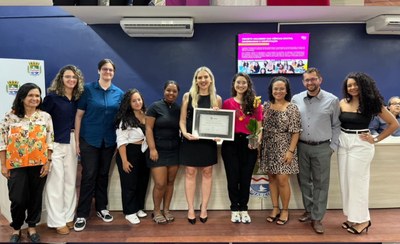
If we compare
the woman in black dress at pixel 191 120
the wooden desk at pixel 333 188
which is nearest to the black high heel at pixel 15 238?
the wooden desk at pixel 333 188

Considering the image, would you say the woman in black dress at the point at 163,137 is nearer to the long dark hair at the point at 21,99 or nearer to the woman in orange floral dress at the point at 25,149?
the woman in orange floral dress at the point at 25,149

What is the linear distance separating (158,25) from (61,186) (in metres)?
2.42

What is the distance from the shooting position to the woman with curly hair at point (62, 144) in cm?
286

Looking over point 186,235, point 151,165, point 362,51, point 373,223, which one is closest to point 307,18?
point 362,51

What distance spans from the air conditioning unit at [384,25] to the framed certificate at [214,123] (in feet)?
9.67

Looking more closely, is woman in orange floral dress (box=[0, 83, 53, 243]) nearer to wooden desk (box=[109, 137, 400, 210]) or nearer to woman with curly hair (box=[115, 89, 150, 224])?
woman with curly hair (box=[115, 89, 150, 224])

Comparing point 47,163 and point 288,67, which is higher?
point 288,67

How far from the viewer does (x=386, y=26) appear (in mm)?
4414

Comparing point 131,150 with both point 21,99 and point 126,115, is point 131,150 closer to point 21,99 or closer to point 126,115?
point 126,115

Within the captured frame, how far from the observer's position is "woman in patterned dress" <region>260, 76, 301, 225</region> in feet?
9.75

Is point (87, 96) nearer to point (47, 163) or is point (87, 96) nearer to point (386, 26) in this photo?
point (47, 163)

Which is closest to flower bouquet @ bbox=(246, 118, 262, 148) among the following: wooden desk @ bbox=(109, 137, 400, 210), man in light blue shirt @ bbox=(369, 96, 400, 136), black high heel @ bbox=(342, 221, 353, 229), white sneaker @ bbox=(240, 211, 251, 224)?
wooden desk @ bbox=(109, 137, 400, 210)

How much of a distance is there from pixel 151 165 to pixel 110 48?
9.12ft

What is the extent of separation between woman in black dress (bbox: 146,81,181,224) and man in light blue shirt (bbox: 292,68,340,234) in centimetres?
124
